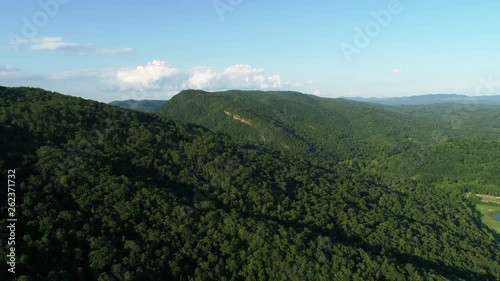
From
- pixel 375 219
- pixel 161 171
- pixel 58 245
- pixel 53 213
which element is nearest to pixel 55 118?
pixel 161 171

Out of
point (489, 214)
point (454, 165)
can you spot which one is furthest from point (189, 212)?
point (454, 165)

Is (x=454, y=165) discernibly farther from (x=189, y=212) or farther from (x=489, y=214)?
(x=189, y=212)

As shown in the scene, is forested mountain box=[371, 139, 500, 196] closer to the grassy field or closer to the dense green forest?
the grassy field

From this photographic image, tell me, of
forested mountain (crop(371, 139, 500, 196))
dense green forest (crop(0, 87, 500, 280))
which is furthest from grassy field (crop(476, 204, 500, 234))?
dense green forest (crop(0, 87, 500, 280))

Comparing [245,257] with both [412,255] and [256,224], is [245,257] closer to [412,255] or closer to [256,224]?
[256,224]

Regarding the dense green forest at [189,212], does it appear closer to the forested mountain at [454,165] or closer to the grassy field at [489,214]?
the grassy field at [489,214]

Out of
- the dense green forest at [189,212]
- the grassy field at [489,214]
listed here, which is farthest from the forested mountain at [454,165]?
the dense green forest at [189,212]

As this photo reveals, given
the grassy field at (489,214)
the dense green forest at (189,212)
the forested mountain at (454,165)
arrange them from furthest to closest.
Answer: the forested mountain at (454,165) → the grassy field at (489,214) → the dense green forest at (189,212)
